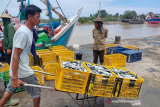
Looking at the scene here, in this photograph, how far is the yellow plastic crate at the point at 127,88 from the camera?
243cm

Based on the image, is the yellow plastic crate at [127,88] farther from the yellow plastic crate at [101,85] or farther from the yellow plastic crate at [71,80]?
the yellow plastic crate at [71,80]

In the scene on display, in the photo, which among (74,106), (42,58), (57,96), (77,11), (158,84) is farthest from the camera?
(77,11)

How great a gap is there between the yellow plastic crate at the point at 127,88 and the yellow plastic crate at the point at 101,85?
0.31 feet

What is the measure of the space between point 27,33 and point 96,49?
3181 mm

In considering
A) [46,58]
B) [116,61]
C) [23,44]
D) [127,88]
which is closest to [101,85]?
[127,88]

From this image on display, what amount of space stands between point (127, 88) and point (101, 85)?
0.49 metres

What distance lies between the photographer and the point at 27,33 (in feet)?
6.61

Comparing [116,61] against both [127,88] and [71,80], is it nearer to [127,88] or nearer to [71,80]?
[127,88]

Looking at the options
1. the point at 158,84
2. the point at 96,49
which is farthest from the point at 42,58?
the point at 158,84

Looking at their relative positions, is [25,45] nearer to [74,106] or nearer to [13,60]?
[13,60]

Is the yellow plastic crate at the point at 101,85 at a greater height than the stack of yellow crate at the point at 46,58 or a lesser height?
greater

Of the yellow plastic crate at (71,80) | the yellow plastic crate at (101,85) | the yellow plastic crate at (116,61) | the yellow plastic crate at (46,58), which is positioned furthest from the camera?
the yellow plastic crate at (46,58)

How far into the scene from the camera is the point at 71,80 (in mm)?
2256

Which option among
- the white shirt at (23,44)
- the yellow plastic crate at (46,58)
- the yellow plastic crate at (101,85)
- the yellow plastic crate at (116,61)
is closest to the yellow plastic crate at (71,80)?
the yellow plastic crate at (101,85)
